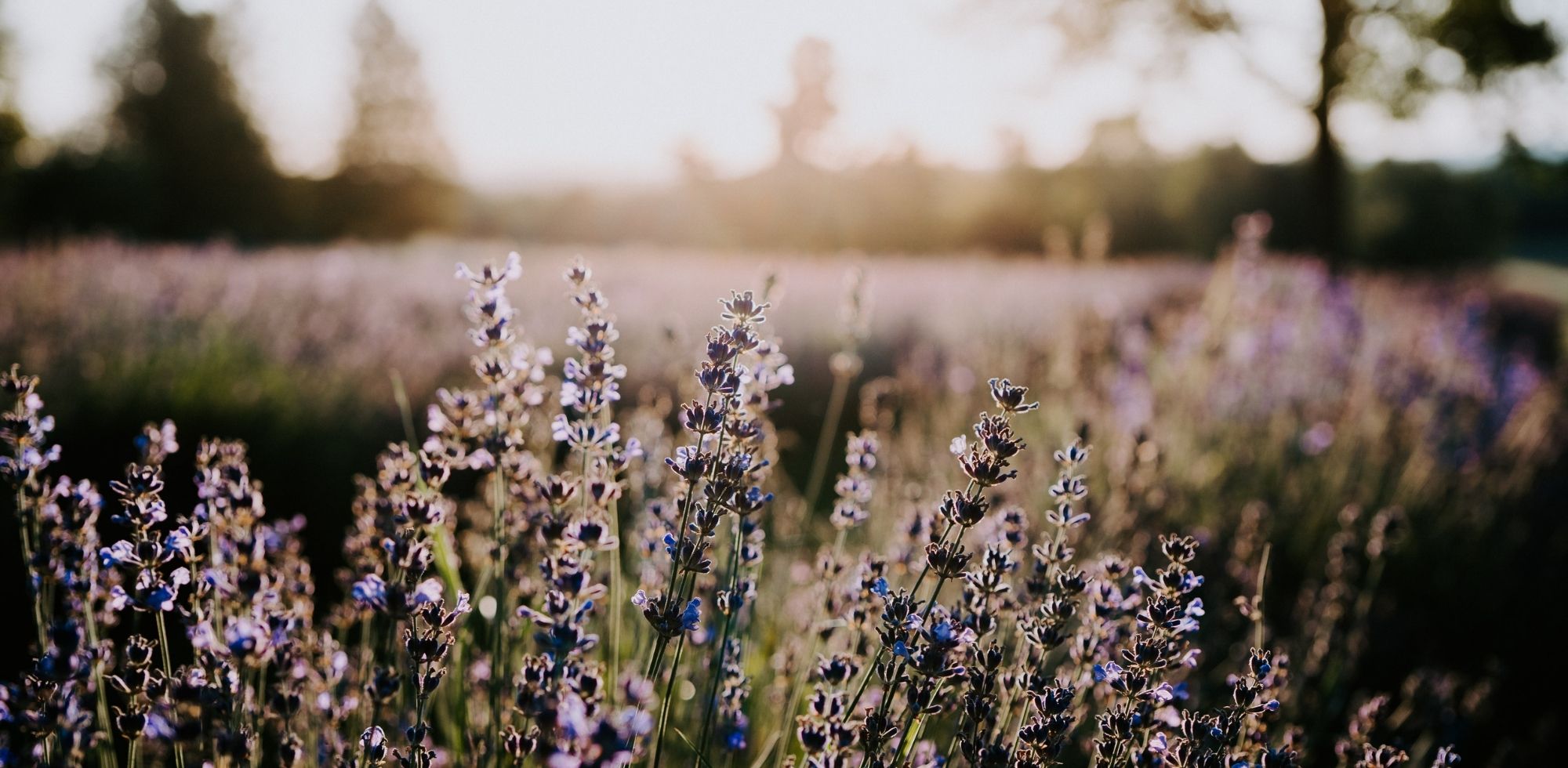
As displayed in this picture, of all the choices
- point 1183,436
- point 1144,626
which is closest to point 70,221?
point 1183,436

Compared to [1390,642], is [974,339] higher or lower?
higher

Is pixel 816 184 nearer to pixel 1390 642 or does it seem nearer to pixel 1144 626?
pixel 1390 642

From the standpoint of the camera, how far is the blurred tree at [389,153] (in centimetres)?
3172

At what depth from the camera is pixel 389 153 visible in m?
32.3

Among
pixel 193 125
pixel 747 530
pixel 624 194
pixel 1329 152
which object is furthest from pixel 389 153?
pixel 747 530

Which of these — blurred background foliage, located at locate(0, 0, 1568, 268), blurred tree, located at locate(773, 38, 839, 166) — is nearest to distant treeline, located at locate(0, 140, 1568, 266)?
blurred background foliage, located at locate(0, 0, 1568, 268)

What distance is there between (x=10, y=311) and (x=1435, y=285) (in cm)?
1947

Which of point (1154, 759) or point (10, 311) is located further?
point (10, 311)

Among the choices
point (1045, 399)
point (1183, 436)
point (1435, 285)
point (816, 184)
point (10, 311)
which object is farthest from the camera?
point (816, 184)

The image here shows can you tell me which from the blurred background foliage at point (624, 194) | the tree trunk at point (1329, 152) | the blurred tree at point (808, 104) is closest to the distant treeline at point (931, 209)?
the blurred background foliage at point (624, 194)

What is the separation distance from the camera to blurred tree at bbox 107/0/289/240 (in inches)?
1084

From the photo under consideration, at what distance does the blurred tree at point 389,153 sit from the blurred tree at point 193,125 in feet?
10.8

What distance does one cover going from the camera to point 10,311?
5.14 m

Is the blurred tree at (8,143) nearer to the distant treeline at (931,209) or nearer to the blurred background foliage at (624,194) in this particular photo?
the blurred background foliage at (624,194)
